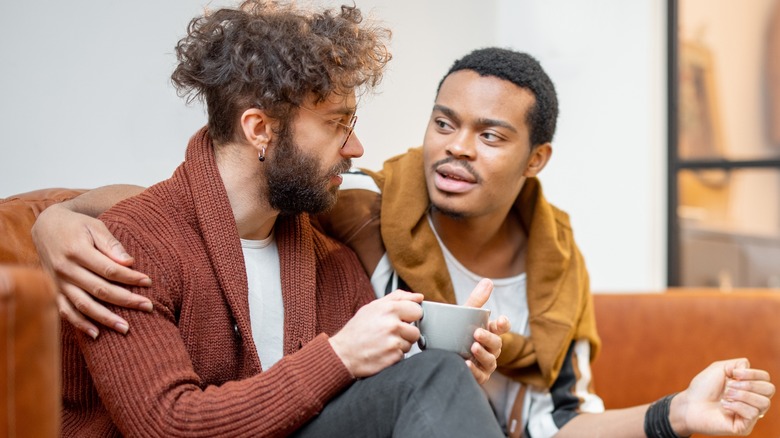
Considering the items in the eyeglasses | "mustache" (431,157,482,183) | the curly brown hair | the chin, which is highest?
the curly brown hair

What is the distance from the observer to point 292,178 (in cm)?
149

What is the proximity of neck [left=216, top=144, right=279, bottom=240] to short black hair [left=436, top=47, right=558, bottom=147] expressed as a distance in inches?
22.4

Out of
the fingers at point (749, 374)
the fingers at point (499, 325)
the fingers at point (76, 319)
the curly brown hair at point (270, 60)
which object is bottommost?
the fingers at point (749, 374)

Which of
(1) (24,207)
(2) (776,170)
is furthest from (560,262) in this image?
(2) (776,170)

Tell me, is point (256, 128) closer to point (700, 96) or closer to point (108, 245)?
point (108, 245)

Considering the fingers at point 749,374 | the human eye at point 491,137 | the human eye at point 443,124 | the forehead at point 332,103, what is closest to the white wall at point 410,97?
the human eye at point 443,124

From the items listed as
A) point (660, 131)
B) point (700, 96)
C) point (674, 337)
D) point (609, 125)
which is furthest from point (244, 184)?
point (700, 96)

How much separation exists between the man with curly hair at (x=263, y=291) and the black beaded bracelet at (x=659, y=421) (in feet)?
1.49

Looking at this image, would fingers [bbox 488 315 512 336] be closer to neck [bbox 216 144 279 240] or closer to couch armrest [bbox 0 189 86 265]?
neck [bbox 216 144 279 240]

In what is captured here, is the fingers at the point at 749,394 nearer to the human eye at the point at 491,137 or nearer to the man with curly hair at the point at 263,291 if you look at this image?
the man with curly hair at the point at 263,291

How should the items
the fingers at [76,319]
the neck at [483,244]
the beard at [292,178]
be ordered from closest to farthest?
the fingers at [76,319], the beard at [292,178], the neck at [483,244]

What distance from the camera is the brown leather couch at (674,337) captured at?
7.00ft

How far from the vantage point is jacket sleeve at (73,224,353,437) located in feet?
4.09

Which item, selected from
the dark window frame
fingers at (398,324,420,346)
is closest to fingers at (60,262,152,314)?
fingers at (398,324,420,346)
